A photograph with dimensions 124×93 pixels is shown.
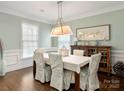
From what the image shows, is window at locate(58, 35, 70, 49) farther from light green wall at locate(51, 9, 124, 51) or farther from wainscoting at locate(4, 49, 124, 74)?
wainscoting at locate(4, 49, 124, 74)

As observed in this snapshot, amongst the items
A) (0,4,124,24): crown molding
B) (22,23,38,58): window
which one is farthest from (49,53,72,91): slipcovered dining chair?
(0,4,124,24): crown molding

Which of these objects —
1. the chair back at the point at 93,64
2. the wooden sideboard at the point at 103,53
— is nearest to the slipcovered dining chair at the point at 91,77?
the chair back at the point at 93,64

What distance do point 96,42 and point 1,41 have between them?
3.72 metres

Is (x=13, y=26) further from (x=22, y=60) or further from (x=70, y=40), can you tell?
(x=70, y=40)

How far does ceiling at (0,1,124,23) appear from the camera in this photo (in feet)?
10.5

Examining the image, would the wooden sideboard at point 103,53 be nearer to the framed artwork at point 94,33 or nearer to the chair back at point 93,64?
the framed artwork at point 94,33

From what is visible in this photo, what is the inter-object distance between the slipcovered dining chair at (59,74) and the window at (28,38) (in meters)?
2.59

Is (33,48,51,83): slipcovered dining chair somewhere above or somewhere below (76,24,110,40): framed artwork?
below

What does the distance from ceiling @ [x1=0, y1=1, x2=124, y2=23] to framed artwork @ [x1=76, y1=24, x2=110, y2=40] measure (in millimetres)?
613

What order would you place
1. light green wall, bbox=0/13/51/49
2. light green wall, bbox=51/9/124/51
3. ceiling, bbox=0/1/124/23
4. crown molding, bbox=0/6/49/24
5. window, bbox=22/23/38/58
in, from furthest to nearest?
window, bbox=22/23/38/58, light green wall, bbox=0/13/51/49, crown molding, bbox=0/6/49/24, light green wall, bbox=51/9/124/51, ceiling, bbox=0/1/124/23

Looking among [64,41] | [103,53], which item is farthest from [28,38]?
[103,53]

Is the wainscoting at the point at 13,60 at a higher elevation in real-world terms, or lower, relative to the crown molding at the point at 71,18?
lower

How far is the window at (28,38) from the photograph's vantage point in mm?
4684

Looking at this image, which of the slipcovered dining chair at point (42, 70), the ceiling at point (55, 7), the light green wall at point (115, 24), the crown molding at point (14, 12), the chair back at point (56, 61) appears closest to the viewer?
the chair back at point (56, 61)
